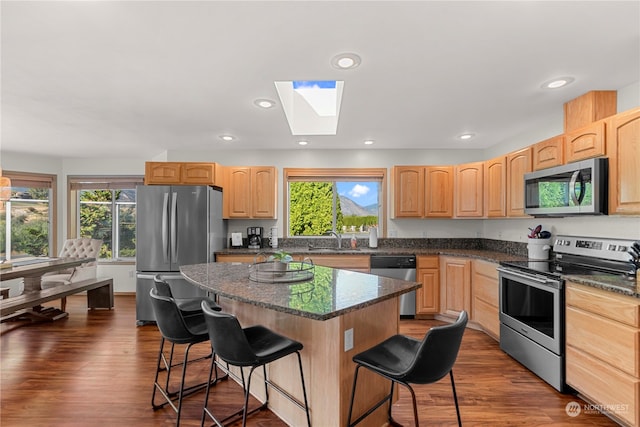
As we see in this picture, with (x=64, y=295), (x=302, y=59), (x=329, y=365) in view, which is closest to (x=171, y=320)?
(x=329, y=365)

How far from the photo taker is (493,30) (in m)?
1.82

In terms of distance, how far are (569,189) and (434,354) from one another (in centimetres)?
219

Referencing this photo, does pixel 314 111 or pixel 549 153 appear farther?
pixel 314 111

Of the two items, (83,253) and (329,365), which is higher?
(83,253)

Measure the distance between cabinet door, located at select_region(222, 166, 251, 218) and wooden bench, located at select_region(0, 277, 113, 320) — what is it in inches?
82.7

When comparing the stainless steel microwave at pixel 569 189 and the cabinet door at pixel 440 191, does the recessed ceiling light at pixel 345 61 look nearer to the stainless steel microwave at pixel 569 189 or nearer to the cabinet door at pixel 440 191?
the stainless steel microwave at pixel 569 189

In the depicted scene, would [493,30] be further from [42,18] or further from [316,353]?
[42,18]

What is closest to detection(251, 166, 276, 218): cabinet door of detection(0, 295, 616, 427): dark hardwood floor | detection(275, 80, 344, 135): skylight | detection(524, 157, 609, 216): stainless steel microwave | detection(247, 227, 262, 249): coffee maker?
detection(247, 227, 262, 249): coffee maker

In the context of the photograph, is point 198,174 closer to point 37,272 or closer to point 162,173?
point 162,173

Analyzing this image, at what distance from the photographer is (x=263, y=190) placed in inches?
183

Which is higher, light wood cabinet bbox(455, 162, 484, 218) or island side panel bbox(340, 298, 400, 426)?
light wood cabinet bbox(455, 162, 484, 218)

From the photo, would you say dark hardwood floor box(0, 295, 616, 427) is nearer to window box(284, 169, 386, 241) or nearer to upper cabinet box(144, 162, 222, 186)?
upper cabinet box(144, 162, 222, 186)

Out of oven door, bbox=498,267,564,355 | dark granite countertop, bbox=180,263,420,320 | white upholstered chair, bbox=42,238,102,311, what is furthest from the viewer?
white upholstered chair, bbox=42,238,102,311

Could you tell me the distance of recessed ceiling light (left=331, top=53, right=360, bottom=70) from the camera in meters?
2.09
